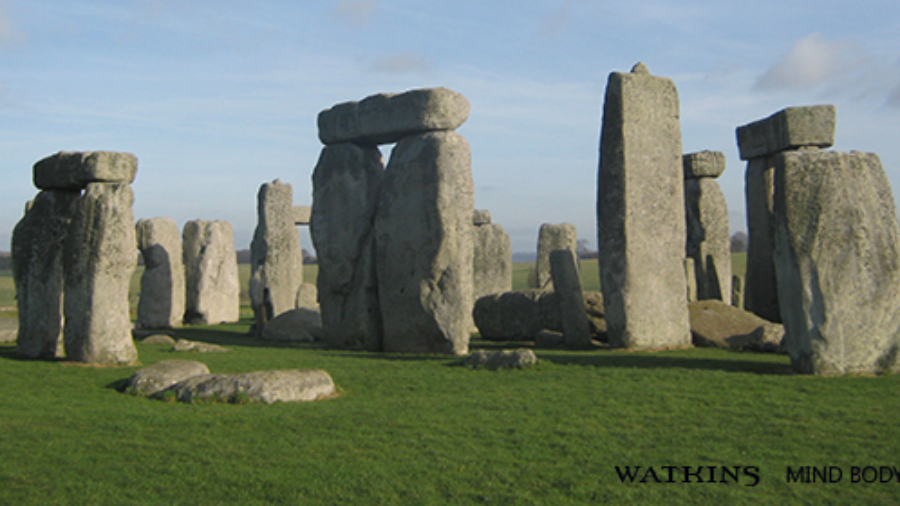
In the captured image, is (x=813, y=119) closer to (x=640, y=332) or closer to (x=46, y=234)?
(x=640, y=332)

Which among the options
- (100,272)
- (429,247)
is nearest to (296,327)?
(429,247)

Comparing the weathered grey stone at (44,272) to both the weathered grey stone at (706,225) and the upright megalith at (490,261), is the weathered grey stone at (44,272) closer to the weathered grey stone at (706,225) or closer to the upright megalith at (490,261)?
the weathered grey stone at (706,225)

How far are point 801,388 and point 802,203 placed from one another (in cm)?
180

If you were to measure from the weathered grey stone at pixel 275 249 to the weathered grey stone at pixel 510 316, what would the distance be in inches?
238

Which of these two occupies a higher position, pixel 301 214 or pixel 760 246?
pixel 301 214

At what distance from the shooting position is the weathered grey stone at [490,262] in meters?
20.4

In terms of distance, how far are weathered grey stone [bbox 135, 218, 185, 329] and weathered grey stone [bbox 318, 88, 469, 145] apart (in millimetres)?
6204

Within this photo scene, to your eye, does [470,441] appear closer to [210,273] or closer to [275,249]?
[275,249]

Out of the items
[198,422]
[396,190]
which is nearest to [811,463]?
[198,422]

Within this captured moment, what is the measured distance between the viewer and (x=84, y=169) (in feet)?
29.5

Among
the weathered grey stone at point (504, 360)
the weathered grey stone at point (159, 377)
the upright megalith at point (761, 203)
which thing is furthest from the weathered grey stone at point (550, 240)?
the weathered grey stone at point (159, 377)

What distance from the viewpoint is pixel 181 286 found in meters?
18.1

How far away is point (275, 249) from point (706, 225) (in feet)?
31.2

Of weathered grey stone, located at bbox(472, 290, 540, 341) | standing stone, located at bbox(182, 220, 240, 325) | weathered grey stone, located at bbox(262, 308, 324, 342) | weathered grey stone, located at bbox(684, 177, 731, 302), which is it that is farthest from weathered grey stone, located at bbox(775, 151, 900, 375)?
standing stone, located at bbox(182, 220, 240, 325)
